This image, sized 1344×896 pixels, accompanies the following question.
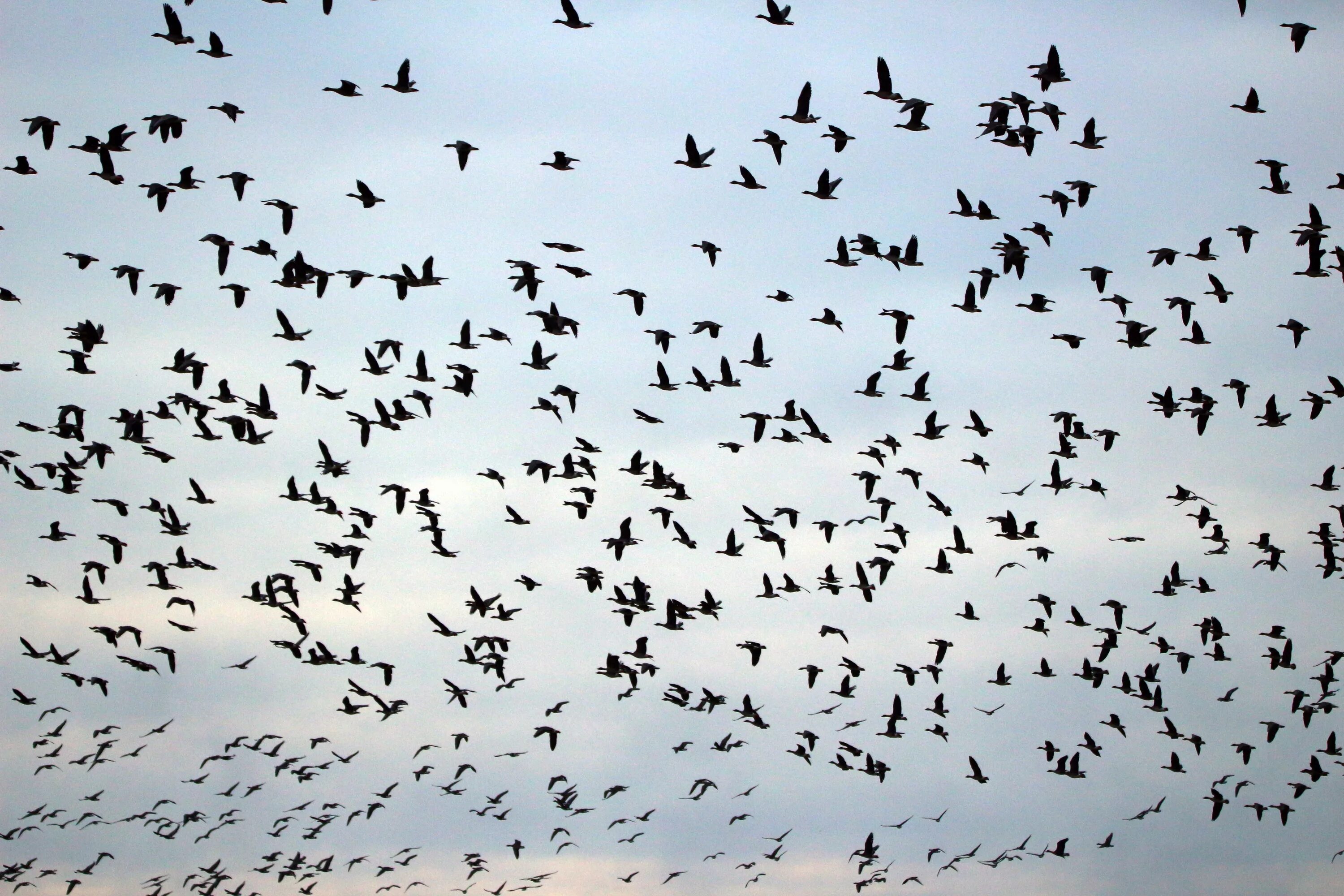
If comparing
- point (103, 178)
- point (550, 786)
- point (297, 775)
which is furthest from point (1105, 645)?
point (103, 178)

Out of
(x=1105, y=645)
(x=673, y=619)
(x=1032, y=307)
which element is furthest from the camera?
(x=1105, y=645)

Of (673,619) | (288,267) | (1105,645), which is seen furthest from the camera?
(1105,645)

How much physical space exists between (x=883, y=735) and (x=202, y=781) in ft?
126

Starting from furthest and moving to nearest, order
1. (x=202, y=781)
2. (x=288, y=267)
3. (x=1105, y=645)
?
(x=202, y=781), (x=1105, y=645), (x=288, y=267)

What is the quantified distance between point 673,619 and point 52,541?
79.3 ft

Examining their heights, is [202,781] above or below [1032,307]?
below

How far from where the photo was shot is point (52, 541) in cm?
6556

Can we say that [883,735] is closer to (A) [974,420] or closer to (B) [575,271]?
(A) [974,420]

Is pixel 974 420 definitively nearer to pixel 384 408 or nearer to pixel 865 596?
pixel 865 596

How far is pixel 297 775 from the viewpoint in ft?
280

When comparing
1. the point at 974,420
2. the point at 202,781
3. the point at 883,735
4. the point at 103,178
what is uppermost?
the point at 103,178

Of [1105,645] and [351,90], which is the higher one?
[351,90]

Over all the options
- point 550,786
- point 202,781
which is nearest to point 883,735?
point 550,786

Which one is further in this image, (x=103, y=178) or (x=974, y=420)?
(x=974, y=420)
